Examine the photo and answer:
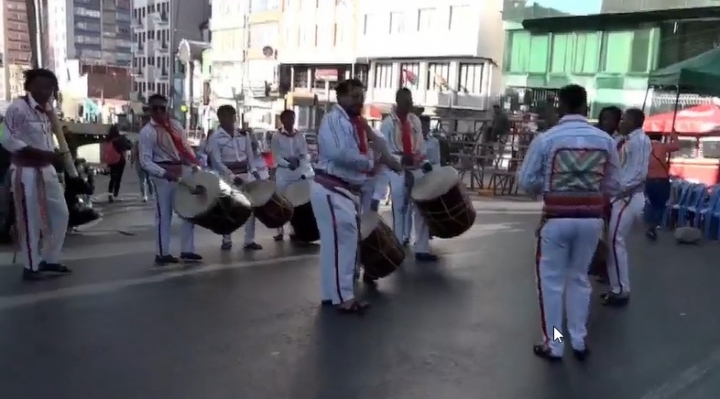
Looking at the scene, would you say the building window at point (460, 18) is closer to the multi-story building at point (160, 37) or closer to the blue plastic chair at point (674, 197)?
the blue plastic chair at point (674, 197)

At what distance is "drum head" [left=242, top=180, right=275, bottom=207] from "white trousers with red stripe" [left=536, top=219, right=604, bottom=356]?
4.54 metres

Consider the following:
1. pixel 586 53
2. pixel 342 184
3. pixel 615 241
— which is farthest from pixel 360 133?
pixel 586 53

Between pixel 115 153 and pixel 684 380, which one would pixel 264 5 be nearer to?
pixel 115 153

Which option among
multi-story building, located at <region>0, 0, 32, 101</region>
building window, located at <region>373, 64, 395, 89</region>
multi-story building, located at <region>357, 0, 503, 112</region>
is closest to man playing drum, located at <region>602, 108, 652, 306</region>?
multi-story building, located at <region>357, 0, 503, 112</region>

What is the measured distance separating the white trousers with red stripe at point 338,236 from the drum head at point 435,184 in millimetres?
1852

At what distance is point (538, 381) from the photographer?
17.0ft

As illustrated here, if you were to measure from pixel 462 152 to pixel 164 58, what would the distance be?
6783 cm

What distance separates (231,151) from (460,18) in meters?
31.9

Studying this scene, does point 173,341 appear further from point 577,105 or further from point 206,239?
point 206,239

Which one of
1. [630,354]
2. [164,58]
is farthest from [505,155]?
[164,58]

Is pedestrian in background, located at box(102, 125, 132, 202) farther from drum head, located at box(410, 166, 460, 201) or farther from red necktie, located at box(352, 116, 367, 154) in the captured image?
red necktie, located at box(352, 116, 367, 154)

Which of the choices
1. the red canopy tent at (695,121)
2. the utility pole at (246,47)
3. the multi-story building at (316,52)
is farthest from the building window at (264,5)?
the red canopy tent at (695,121)

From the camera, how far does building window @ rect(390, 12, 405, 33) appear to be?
145 ft

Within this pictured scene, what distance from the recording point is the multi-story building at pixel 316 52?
50.5 metres
